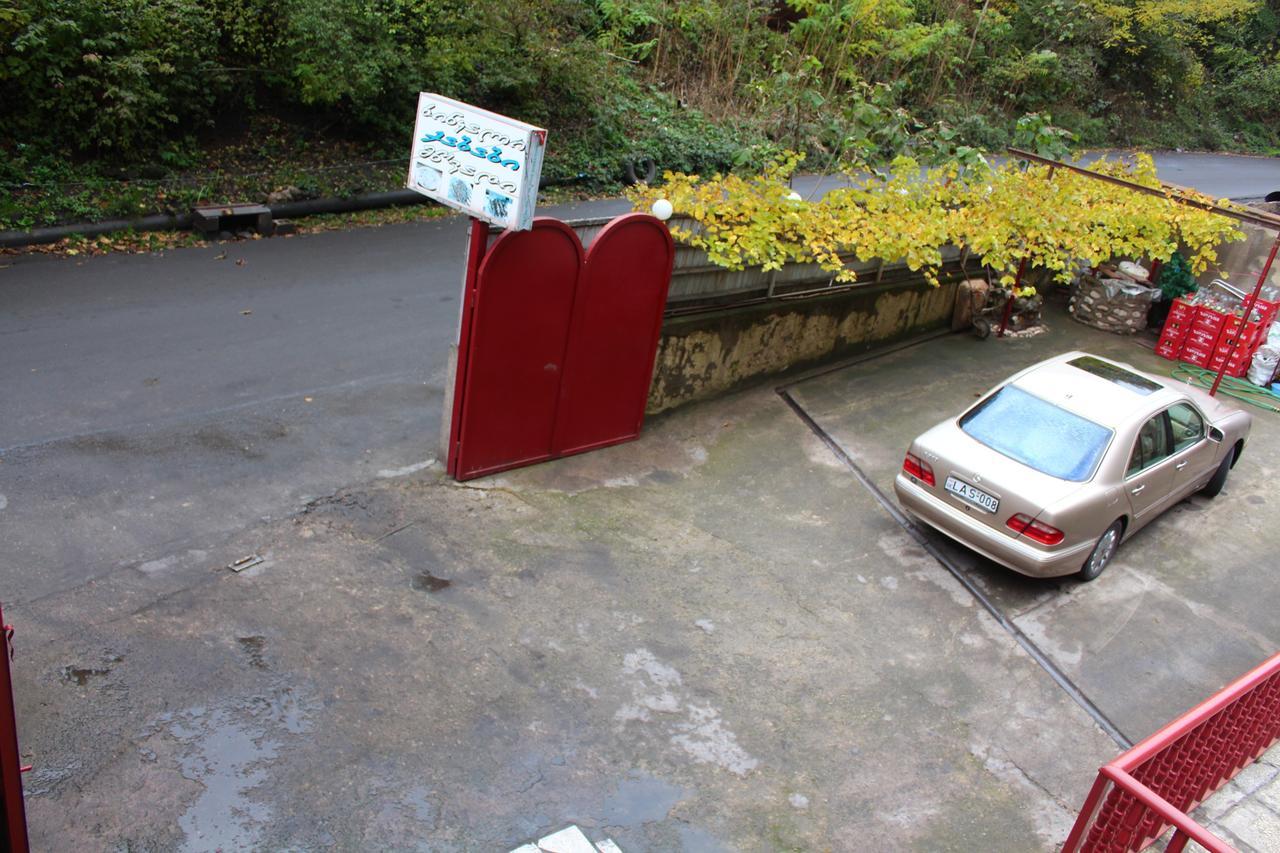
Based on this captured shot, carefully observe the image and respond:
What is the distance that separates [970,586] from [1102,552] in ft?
3.93

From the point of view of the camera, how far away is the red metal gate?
8000 mm

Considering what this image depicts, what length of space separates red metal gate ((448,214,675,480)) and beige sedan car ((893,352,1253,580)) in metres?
2.81

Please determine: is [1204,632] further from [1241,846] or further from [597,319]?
[597,319]

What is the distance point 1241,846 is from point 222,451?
7854mm

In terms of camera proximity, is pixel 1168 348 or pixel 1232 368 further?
pixel 1168 348

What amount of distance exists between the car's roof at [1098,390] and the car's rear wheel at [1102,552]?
2.99 ft

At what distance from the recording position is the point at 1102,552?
8.18 meters

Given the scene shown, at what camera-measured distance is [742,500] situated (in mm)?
8961

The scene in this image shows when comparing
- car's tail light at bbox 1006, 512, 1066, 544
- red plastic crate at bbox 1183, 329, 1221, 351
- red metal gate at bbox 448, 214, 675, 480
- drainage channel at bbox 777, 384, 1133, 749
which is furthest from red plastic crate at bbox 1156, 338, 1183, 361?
red metal gate at bbox 448, 214, 675, 480

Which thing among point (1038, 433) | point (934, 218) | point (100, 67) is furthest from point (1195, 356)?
point (100, 67)

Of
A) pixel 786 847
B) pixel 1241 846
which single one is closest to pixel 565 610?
pixel 786 847

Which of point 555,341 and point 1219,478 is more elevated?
point 555,341

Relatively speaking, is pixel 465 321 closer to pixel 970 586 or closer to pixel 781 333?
pixel 781 333

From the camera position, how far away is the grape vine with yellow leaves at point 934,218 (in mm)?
9500
